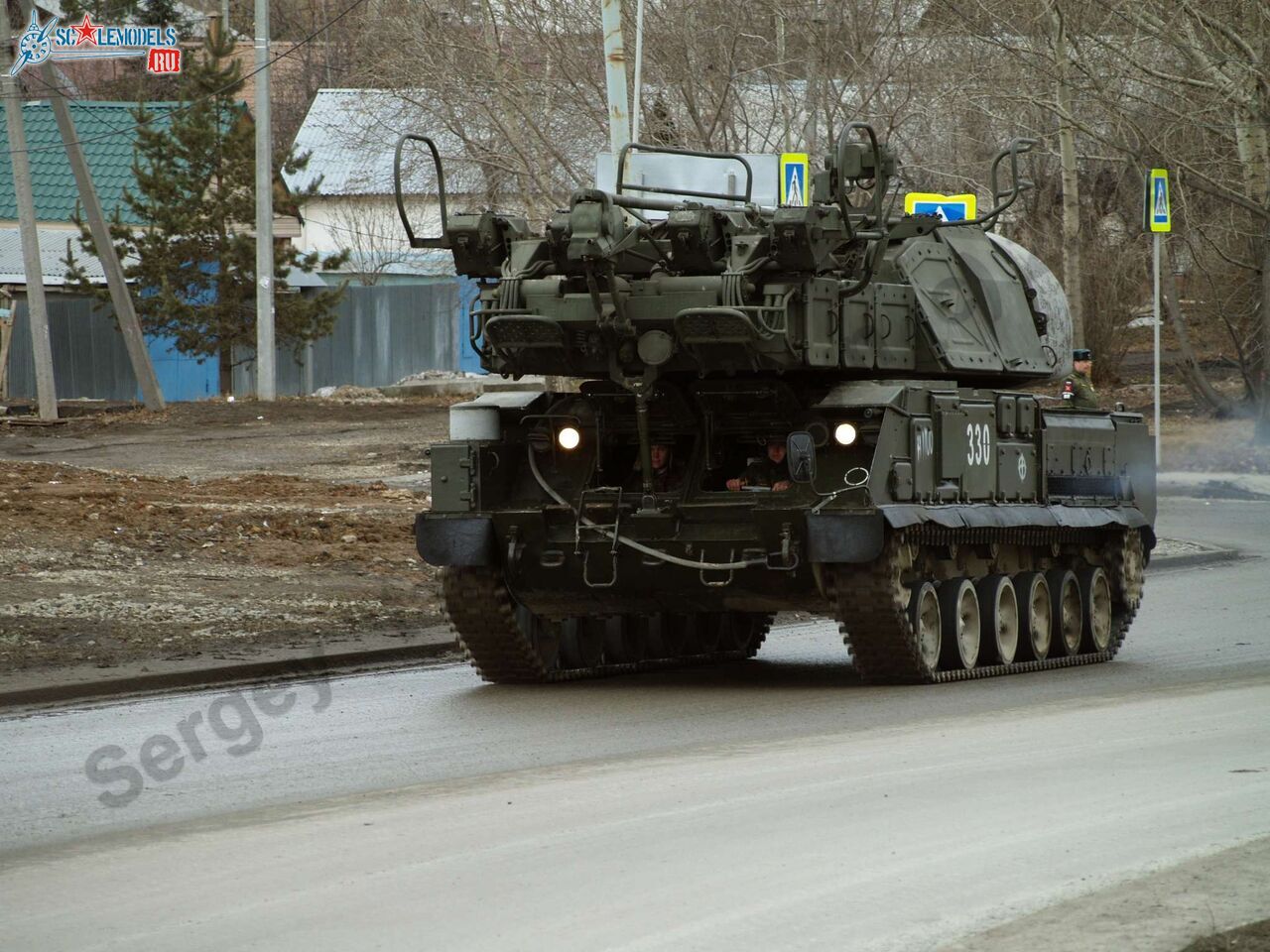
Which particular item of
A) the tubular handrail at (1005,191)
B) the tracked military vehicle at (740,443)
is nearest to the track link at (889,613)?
the tracked military vehicle at (740,443)

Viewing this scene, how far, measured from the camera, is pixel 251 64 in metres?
62.2

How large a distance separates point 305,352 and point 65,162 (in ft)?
35.5

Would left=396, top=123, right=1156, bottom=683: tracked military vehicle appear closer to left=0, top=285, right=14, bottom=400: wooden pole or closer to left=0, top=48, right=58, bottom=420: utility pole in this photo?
left=0, top=48, right=58, bottom=420: utility pole

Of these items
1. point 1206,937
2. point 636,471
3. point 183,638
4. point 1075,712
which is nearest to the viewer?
point 1206,937

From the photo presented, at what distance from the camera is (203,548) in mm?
18422

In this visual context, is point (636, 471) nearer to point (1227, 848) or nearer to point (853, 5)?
point (1227, 848)

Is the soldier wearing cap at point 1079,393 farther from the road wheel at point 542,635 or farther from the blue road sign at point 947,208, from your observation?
the road wheel at point 542,635

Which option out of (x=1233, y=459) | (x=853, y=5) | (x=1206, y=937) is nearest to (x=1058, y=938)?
(x=1206, y=937)

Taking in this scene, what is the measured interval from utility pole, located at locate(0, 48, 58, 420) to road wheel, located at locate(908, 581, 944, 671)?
2318cm

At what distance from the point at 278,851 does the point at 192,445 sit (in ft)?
75.4

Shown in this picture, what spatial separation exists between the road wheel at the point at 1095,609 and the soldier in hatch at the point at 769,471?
3.24 m

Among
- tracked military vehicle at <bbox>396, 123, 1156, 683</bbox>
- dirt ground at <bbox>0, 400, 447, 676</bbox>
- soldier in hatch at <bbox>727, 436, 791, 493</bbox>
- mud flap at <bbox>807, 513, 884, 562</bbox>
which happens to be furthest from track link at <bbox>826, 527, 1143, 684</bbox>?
dirt ground at <bbox>0, 400, 447, 676</bbox>

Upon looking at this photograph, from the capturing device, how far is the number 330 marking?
13.5 meters

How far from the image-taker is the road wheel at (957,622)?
13312mm
